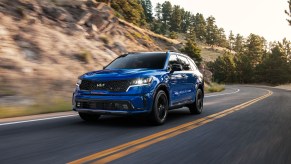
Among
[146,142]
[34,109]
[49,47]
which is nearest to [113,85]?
[146,142]

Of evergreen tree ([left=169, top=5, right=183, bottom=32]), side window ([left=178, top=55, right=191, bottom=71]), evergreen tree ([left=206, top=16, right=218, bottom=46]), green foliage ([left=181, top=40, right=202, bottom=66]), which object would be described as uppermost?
evergreen tree ([left=169, top=5, right=183, bottom=32])

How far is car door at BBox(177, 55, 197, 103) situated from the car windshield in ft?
3.00

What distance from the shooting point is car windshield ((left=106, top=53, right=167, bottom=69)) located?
9472mm

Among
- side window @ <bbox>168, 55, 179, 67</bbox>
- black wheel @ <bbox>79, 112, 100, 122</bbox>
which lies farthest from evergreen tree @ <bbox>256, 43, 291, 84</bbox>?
black wheel @ <bbox>79, 112, 100, 122</bbox>

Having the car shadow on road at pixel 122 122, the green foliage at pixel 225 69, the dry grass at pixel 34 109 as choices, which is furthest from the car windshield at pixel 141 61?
the green foliage at pixel 225 69

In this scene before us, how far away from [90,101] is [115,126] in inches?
30.7

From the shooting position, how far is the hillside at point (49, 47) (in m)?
15.4

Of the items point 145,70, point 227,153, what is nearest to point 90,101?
point 145,70

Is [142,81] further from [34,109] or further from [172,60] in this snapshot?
[34,109]

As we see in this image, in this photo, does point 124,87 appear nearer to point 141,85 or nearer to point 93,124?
point 141,85

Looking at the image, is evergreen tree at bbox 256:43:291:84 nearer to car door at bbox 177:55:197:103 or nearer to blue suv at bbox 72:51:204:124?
car door at bbox 177:55:197:103

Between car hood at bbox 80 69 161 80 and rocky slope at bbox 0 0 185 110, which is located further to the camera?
rocky slope at bbox 0 0 185 110

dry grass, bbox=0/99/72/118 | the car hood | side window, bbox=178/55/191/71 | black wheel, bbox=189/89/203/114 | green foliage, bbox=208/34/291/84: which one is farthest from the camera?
green foliage, bbox=208/34/291/84

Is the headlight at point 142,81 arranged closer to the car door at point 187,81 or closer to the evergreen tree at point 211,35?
the car door at point 187,81
